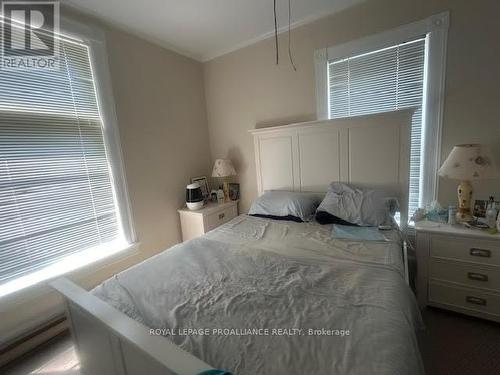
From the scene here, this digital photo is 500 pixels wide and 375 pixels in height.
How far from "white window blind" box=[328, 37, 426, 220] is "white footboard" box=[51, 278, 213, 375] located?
2.15 meters

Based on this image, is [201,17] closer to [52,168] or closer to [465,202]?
[52,168]

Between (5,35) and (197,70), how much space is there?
1.71m

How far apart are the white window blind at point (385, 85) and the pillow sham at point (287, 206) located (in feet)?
2.77

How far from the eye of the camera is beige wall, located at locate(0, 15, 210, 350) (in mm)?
2080

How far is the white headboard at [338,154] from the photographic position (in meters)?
1.97

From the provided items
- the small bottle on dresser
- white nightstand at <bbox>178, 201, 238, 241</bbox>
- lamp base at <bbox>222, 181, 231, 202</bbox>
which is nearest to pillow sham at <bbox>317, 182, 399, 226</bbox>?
the small bottle on dresser

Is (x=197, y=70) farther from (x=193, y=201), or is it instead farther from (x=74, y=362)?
(x=74, y=362)

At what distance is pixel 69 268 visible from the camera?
6.16 ft

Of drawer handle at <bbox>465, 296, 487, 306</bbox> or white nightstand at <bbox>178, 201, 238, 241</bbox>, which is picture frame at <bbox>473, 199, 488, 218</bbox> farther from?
white nightstand at <bbox>178, 201, 238, 241</bbox>

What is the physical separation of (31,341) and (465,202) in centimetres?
318

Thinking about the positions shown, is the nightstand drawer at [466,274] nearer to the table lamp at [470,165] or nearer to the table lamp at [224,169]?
the table lamp at [470,165]

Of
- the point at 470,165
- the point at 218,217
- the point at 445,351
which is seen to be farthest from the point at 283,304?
the point at 218,217

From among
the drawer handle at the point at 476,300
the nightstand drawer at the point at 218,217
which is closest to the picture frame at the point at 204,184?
the nightstand drawer at the point at 218,217

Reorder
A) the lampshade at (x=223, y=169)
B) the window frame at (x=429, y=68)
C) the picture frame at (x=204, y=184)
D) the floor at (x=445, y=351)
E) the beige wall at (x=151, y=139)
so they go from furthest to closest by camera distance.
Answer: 1. the picture frame at (x=204, y=184)
2. the lampshade at (x=223, y=169)
3. the beige wall at (x=151, y=139)
4. the window frame at (x=429, y=68)
5. the floor at (x=445, y=351)
